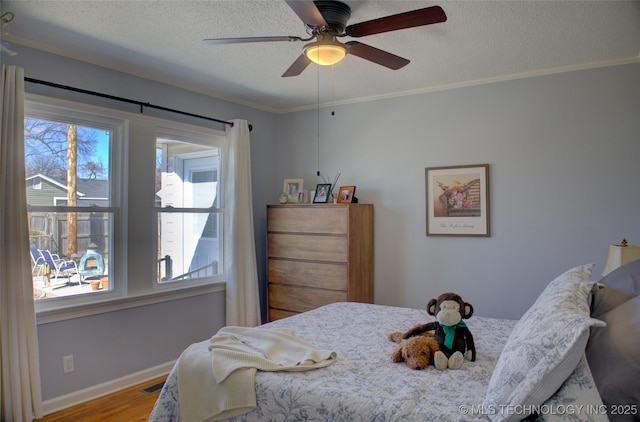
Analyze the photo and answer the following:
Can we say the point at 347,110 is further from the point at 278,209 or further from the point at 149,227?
the point at 149,227

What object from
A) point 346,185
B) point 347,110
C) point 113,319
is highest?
point 347,110

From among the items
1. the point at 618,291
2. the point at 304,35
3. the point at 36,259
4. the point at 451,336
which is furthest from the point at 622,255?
the point at 36,259

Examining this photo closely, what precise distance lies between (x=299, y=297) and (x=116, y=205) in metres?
1.78

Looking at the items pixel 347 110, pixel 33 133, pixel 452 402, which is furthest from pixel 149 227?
pixel 452 402

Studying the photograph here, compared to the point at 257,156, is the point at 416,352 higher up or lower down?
lower down

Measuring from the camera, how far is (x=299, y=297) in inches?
156

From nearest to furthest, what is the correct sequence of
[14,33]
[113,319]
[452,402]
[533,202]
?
[452,402] < [14,33] < [113,319] < [533,202]

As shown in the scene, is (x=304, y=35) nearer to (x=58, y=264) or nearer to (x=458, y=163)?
(x=458, y=163)

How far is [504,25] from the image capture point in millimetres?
2479

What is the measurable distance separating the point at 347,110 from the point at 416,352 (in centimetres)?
297

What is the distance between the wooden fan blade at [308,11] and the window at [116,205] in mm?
1913

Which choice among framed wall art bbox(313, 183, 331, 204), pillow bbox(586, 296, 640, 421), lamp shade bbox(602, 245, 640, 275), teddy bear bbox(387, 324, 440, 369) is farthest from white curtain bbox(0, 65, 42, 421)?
lamp shade bbox(602, 245, 640, 275)

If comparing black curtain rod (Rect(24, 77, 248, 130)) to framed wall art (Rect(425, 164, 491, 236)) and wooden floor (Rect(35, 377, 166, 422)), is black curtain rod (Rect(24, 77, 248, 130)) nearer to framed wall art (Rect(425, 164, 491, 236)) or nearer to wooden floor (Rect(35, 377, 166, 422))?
framed wall art (Rect(425, 164, 491, 236))

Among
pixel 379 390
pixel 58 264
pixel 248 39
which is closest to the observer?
pixel 379 390
